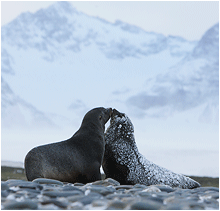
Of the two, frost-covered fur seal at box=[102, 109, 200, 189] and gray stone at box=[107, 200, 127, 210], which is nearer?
gray stone at box=[107, 200, 127, 210]

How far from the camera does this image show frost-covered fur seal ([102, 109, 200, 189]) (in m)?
8.64

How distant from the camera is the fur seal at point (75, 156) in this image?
22.4 ft

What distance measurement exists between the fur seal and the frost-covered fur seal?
63 cm

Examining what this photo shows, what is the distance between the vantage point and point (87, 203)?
376 cm

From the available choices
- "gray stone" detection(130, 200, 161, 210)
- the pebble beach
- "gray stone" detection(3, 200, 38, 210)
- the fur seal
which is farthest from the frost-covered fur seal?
"gray stone" detection(3, 200, 38, 210)

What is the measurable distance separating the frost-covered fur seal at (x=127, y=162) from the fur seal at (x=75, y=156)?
63 centimetres

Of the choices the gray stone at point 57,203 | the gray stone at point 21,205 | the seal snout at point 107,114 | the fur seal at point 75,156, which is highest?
the seal snout at point 107,114

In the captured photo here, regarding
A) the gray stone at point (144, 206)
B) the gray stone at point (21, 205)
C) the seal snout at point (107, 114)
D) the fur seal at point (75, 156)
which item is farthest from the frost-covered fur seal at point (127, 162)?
the gray stone at point (21, 205)

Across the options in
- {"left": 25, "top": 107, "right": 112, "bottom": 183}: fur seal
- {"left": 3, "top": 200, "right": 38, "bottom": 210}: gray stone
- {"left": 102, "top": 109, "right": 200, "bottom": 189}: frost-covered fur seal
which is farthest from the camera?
{"left": 102, "top": 109, "right": 200, "bottom": 189}: frost-covered fur seal

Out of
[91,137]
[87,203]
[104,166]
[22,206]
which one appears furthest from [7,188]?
[104,166]

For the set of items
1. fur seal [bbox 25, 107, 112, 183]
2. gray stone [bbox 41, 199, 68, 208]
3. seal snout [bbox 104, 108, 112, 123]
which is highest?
seal snout [bbox 104, 108, 112, 123]

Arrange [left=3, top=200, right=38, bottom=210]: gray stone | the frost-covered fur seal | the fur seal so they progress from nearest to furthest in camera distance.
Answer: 1. [left=3, top=200, right=38, bottom=210]: gray stone
2. the fur seal
3. the frost-covered fur seal

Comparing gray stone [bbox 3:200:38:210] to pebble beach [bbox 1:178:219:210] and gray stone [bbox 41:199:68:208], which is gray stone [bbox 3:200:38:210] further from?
gray stone [bbox 41:199:68:208]

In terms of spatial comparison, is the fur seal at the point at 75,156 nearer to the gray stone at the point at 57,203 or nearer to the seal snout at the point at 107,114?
the seal snout at the point at 107,114
